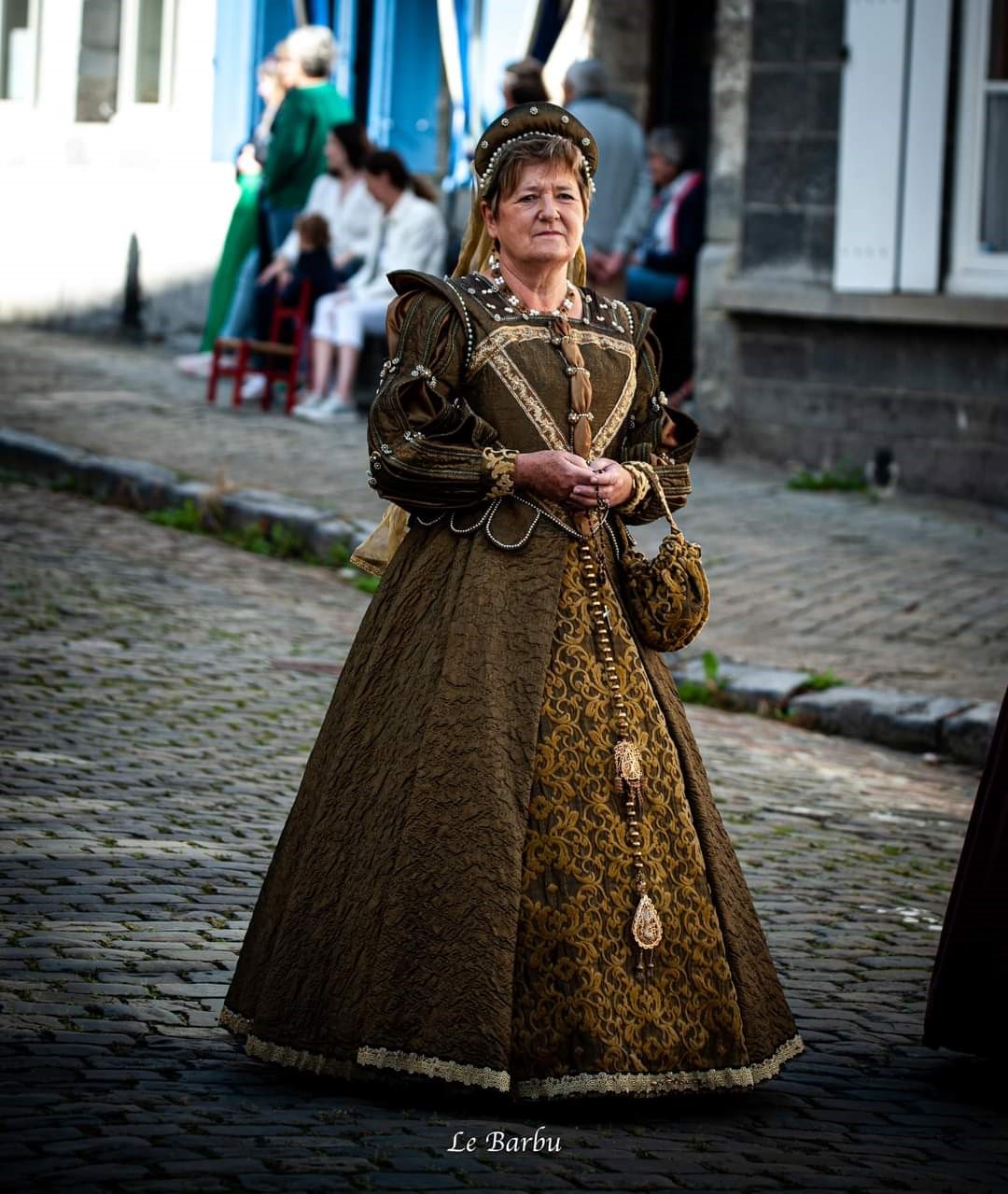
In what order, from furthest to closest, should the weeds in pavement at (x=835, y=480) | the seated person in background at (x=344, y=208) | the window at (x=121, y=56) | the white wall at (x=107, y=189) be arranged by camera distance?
the window at (x=121, y=56) → the white wall at (x=107, y=189) → the seated person in background at (x=344, y=208) → the weeds in pavement at (x=835, y=480)

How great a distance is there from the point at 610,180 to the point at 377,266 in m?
1.50

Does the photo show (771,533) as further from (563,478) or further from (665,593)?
(563,478)

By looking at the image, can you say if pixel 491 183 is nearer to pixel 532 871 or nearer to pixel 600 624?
pixel 600 624

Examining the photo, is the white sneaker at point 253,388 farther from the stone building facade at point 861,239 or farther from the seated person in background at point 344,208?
the stone building facade at point 861,239

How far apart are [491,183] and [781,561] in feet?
19.5

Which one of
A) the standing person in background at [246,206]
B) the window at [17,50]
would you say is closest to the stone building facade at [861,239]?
the standing person in background at [246,206]

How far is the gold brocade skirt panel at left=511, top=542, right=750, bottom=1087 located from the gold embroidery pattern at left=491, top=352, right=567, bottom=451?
20 cm

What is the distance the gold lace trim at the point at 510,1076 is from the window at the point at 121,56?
14.1 m

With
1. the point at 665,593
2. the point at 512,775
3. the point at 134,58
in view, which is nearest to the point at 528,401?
the point at 665,593

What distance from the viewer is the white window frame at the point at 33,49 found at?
17.4 metres

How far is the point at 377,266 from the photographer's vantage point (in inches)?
512

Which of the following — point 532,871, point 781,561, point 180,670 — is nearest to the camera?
point 532,871

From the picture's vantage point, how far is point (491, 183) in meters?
3.98

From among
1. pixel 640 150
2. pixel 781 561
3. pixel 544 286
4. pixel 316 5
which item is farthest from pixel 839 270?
pixel 544 286
